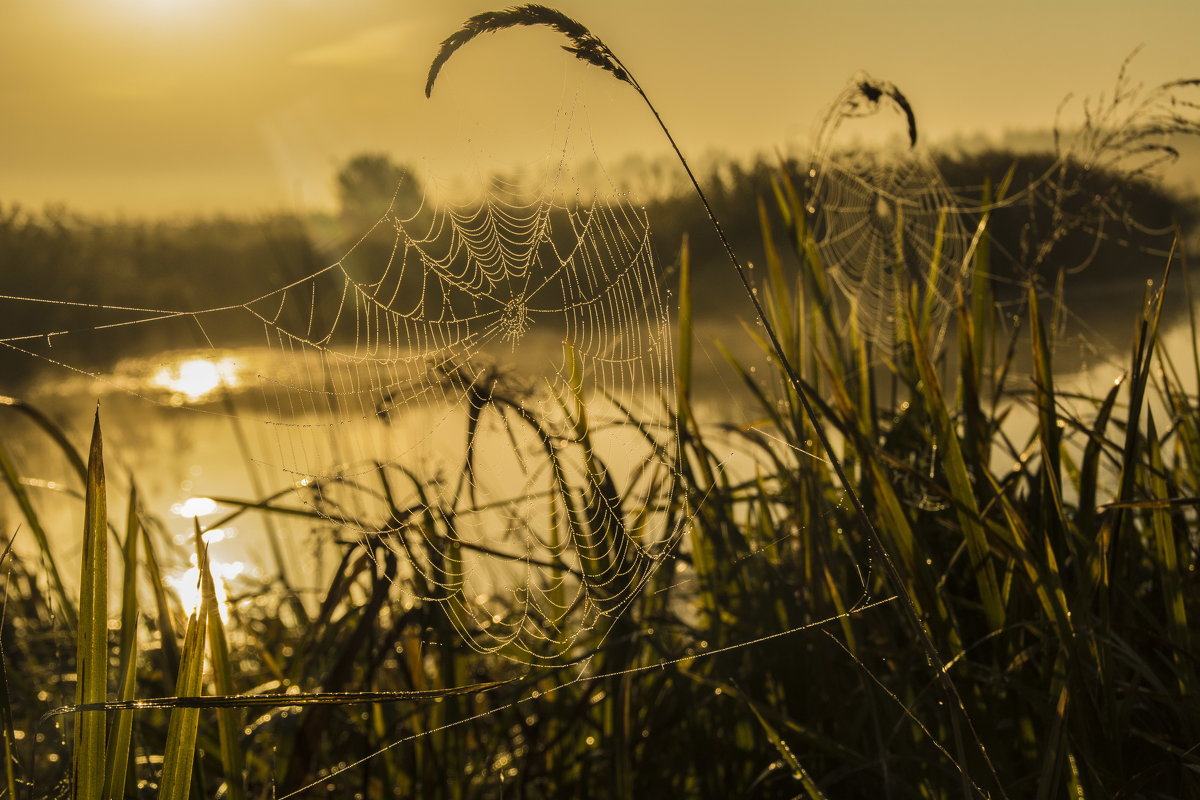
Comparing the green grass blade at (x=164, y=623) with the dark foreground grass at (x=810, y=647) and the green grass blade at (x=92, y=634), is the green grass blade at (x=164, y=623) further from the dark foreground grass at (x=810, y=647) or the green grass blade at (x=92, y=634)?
the green grass blade at (x=92, y=634)

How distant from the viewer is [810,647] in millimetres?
1902

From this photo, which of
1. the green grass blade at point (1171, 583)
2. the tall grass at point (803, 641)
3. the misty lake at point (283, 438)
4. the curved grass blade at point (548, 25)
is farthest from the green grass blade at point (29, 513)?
the green grass blade at point (1171, 583)

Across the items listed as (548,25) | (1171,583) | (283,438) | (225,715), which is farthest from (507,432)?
(283,438)

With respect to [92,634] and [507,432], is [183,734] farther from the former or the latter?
[507,432]

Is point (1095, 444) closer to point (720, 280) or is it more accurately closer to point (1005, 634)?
point (1005, 634)

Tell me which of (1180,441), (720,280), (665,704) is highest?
(720,280)

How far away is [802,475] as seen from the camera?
1719mm

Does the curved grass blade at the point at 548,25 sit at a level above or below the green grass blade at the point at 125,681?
above

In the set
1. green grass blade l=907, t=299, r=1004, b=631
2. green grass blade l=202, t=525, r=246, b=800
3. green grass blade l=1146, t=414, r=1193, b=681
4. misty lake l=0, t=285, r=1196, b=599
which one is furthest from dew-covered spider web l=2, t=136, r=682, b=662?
green grass blade l=1146, t=414, r=1193, b=681

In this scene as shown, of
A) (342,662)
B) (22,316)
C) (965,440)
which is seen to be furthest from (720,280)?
(22,316)

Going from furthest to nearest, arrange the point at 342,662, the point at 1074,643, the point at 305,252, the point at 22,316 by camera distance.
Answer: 1. the point at 22,316
2. the point at 305,252
3. the point at 342,662
4. the point at 1074,643

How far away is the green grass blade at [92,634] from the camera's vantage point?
104 centimetres

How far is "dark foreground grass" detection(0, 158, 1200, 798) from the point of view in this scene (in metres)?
1.30

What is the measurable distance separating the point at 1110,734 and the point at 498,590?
68.9 inches
